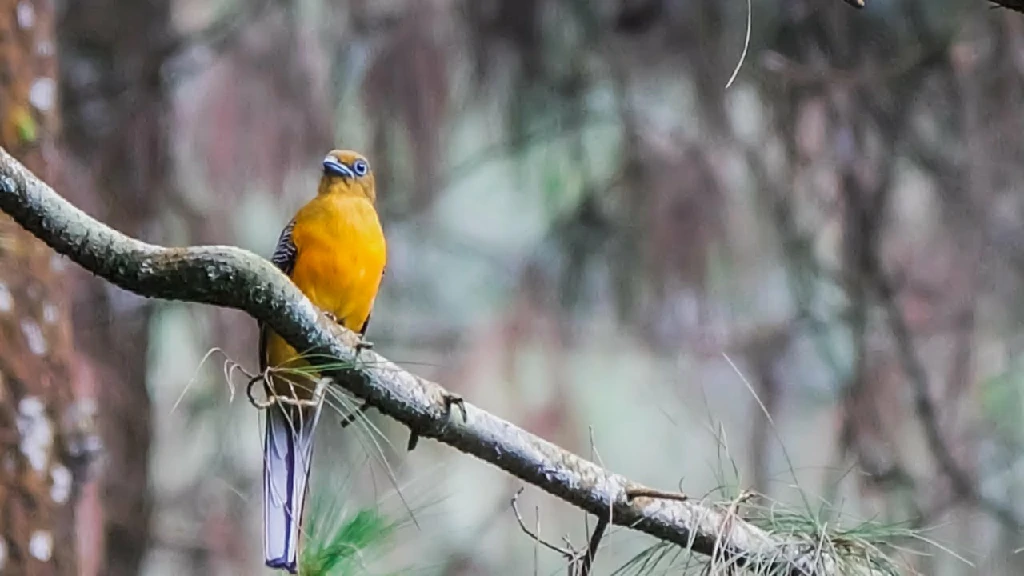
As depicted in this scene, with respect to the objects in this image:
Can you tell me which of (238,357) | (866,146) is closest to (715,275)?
(866,146)

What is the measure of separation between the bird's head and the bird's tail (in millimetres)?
561

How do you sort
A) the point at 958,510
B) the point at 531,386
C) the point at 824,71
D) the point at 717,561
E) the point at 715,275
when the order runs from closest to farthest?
1. the point at 717,561
2. the point at 824,71
3. the point at 958,510
4. the point at 715,275
5. the point at 531,386

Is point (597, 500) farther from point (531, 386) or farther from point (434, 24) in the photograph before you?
point (531, 386)

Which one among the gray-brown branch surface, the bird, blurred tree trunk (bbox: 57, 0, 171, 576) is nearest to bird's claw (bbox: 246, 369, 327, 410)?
the gray-brown branch surface

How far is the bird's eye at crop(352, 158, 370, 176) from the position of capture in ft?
8.73

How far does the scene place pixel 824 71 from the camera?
3275mm

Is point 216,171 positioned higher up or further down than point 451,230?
further down

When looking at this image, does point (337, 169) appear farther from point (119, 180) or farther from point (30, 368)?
point (119, 180)

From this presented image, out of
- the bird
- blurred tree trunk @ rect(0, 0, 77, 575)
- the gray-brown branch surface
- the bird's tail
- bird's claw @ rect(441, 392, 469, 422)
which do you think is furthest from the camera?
the bird

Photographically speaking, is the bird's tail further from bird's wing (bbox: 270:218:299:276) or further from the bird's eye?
the bird's eye

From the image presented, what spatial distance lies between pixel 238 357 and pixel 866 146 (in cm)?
181

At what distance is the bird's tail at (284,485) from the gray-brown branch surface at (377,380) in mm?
150

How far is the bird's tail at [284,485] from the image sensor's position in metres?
1.84

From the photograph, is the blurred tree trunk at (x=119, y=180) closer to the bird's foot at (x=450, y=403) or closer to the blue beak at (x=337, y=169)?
the blue beak at (x=337, y=169)
